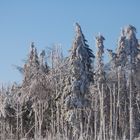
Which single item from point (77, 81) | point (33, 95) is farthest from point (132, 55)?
point (33, 95)

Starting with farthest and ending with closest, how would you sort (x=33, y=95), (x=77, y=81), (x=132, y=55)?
(x=132, y=55)
(x=77, y=81)
(x=33, y=95)

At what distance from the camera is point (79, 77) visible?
48.0m

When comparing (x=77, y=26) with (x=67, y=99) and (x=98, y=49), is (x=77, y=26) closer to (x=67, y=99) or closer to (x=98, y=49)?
(x=67, y=99)

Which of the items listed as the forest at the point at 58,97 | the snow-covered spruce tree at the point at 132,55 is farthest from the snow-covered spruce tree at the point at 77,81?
the snow-covered spruce tree at the point at 132,55

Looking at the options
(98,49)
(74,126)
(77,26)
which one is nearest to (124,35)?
(98,49)

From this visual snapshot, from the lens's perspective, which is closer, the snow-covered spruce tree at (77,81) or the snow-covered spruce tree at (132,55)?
the snow-covered spruce tree at (77,81)

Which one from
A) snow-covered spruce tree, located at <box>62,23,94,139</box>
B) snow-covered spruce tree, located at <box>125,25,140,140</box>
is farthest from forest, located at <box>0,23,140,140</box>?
snow-covered spruce tree, located at <box>125,25,140,140</box>

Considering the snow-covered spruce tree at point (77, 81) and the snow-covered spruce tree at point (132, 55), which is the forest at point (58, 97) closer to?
the snow-covered spruce tree at point (77, 81)

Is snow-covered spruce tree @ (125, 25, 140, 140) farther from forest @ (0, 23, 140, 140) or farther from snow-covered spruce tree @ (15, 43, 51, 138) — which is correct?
snow-covered spruce tree @ (15, 43, 51, 138)

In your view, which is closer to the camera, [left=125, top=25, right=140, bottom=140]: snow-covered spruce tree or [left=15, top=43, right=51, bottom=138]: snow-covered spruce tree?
[left=15, top=43, right=51, bottom=138]: snow-covered spruce tree

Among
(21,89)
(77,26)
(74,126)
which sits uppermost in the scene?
(77,26)

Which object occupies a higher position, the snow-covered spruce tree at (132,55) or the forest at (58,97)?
the snow-covered spruce tree at (132,55)

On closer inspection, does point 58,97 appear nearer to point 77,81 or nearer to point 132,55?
point 77,81

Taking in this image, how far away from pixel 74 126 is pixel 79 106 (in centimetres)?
216
